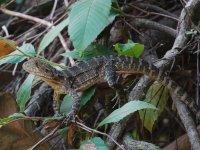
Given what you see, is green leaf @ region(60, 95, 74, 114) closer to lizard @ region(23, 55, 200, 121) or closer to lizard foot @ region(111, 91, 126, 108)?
lizard @ region(23, 55, 200, 121)

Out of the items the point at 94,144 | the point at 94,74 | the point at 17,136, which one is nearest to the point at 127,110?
the point at 94,144

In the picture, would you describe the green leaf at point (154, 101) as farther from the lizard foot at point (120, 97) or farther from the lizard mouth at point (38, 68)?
the lizard mouth at point (38, 68)

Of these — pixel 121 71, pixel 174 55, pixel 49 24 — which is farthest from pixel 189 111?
pixel 49 24

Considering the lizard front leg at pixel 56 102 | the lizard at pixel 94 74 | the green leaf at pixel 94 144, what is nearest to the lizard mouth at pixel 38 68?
the lizard at pixel 94 74

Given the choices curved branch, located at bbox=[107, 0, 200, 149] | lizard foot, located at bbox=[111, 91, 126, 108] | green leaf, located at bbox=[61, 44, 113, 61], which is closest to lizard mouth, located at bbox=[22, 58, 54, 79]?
green leaf, located at bbox=[61, 44, 113, 61]

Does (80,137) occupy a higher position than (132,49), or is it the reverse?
(132,49)

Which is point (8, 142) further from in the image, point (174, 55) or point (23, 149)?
point (174, 55)
